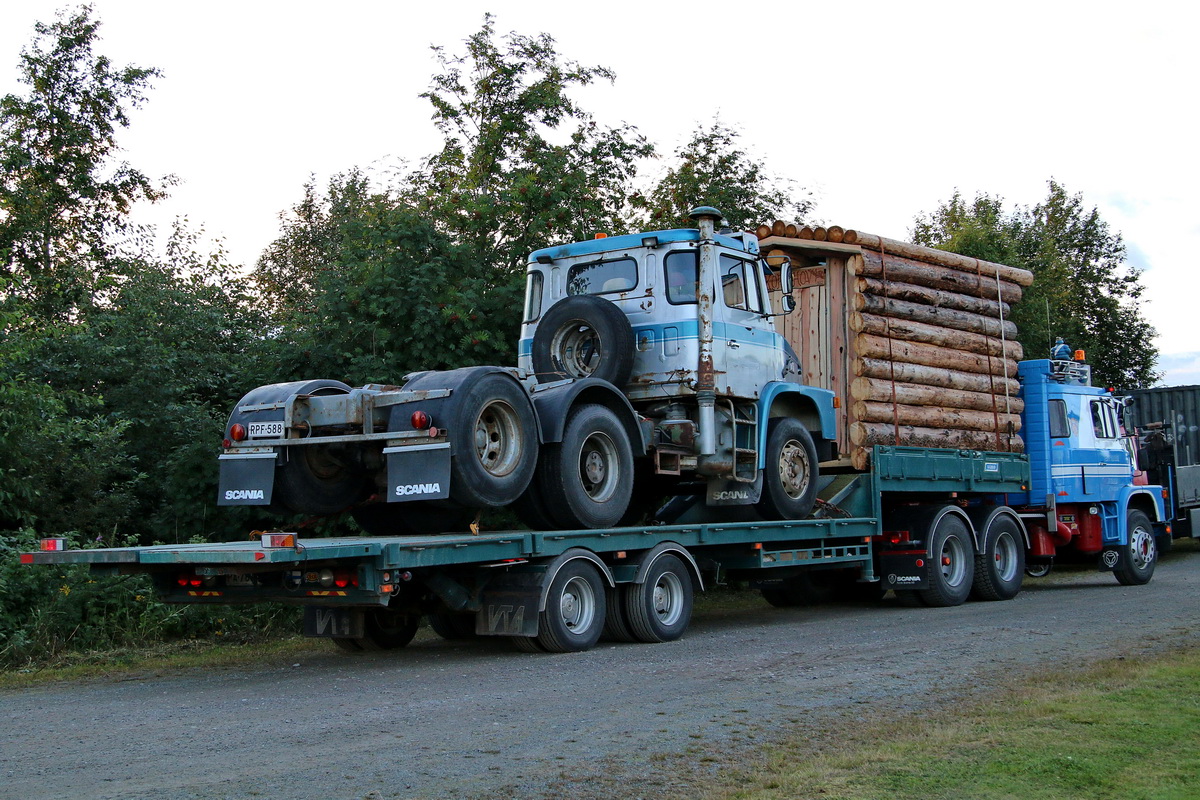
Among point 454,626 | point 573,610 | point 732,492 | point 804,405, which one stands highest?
point 804,405

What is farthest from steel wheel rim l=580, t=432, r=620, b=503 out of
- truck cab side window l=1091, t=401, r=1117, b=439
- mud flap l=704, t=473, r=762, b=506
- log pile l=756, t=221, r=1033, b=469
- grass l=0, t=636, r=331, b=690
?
truck cab side window l=1091, t=401, r=1117, b=439

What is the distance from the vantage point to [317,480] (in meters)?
10.7

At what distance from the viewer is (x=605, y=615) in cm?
1139

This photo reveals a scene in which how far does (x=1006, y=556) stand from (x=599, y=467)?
25.8ft

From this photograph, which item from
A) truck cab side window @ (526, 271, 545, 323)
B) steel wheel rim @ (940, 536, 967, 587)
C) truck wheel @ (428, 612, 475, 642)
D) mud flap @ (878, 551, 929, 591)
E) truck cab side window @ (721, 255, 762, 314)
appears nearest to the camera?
truck wheel @ (428, 612, 475, 642)

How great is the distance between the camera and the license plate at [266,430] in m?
10.3

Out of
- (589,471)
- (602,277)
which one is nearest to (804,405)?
(602,277)

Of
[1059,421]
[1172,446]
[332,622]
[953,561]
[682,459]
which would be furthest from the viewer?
[1172,446]

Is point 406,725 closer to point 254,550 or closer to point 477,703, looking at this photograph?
point 477,703

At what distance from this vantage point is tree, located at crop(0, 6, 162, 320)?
2070 centimetres

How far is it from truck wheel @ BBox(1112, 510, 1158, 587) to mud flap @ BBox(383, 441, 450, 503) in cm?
1225

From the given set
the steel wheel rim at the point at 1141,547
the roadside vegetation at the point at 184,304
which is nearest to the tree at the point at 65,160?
the roadside vegetation at the point at 184,304

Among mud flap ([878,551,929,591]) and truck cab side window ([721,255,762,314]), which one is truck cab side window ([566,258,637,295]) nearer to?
truck cab side window ([721,255,762,314])

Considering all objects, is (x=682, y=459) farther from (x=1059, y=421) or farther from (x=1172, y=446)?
(x=1172, y=446)
